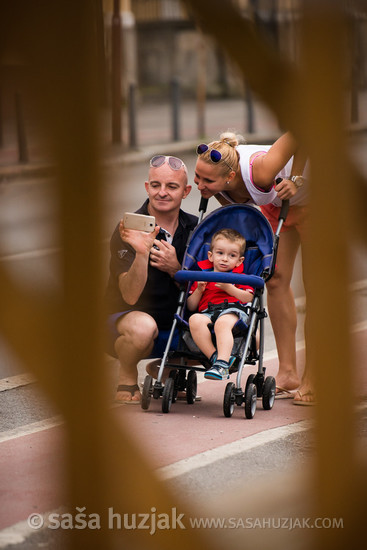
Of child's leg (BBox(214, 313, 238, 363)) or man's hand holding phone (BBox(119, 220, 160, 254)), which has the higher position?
man's hand holding phone (BBox(119, 220, 160, 254))

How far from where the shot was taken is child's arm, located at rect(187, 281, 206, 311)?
15.6ft

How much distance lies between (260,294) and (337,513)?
2.92m

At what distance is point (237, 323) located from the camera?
178 inches

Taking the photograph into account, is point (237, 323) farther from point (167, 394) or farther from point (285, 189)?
point (285, 189)

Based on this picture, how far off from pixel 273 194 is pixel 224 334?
0.69m

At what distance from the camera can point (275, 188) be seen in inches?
173

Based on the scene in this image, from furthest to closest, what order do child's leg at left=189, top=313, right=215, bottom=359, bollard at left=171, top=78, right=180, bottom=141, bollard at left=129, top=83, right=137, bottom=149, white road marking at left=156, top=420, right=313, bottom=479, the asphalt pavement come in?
bollard at left=171, top=78, right=180, bottom=141 < bollard at left=129, top=83, right=137, bottom=149 < child's leg at left=189, top=313, right=215, bottom=359 < white road marking at left=156, top=420, right=313, bottom=479 < the asphalt pavement

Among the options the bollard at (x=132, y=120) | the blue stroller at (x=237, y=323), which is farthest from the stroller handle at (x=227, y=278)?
the bollard at (x=132, y=120)

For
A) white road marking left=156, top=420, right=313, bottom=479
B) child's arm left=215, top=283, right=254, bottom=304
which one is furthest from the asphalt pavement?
child's arm left=215, top=283, right=254, bottom=304

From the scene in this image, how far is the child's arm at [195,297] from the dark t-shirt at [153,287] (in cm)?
10

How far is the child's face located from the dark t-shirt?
29 cm

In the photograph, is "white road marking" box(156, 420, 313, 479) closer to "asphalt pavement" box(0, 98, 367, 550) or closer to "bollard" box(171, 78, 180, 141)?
"asphalt pavement" box(0, 98, 367, 550)

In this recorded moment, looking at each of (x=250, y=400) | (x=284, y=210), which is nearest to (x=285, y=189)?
(x=284, y=210)

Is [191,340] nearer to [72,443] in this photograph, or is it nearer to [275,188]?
[275,188]
